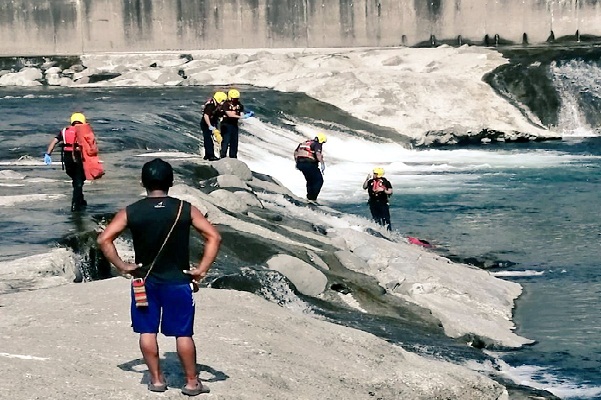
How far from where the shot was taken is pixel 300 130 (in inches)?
1374

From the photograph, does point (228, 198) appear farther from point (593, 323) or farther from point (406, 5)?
point (406, 5)

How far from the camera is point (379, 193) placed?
62.1 ft

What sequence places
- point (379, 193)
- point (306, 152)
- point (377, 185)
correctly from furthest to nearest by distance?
1. point (306, 152)
2. point (379, 193)
3. point (377, 185)

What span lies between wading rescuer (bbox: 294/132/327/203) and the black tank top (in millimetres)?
13461

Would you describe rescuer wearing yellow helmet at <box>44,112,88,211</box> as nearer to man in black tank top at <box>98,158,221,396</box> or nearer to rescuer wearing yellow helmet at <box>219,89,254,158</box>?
rescuer wearing yellow helmet at <box>219,89,254,158</box>

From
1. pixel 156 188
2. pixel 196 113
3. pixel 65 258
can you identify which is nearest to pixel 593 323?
pixel 65 258

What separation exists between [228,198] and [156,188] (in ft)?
34.2

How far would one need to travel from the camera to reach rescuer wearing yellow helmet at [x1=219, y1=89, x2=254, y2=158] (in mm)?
19984

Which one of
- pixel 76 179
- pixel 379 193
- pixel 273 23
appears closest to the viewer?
pixel 76 179

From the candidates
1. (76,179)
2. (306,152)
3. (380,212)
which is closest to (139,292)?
(76,179)

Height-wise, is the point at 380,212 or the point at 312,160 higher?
the point at 312,160

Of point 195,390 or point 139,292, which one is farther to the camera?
point 195,390

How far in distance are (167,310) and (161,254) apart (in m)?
0.33

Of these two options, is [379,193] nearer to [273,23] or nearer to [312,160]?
[312,160]
